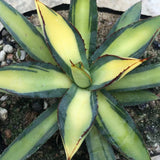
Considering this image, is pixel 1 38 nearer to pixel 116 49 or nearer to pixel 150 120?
pixel 116 49

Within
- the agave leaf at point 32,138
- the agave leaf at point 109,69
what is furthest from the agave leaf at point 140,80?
the agave leaf at point 32,138

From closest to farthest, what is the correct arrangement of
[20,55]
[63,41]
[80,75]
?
[80,75] → [63,41] → [20,55]

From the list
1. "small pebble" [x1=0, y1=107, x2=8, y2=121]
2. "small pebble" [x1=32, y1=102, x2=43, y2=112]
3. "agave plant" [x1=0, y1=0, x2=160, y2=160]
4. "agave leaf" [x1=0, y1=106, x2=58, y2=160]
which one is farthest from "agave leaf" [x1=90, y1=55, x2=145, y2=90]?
"small pebble" [x1=0, y1=107, x2=8, y2=121]

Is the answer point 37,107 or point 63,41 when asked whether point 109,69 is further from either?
point 37,107

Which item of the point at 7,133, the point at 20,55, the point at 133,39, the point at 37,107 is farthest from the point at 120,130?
the point at 20,55

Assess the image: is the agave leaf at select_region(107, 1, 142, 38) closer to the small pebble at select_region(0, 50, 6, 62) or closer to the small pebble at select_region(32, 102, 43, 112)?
the small pebble at select_region(32, 102, 43, 112)

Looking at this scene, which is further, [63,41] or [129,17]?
[129,17]
